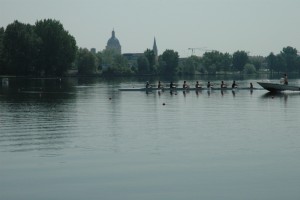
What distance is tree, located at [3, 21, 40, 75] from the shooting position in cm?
16450

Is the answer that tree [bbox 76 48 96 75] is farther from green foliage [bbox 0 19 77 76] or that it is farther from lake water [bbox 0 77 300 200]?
lake water [bbox 0 77 300 200]

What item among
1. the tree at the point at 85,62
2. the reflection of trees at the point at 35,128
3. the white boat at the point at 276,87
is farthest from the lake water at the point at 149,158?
the tree at the point at 85,62

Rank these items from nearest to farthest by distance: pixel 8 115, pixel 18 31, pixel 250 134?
1. pixel 250 134
2. pixel 8 115
3. pixel 18 31

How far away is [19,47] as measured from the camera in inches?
6516

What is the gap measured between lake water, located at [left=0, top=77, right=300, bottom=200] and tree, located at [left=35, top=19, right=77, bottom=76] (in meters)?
126

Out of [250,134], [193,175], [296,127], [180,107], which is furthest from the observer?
[180,107]

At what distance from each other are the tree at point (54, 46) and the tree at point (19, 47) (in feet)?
7.80

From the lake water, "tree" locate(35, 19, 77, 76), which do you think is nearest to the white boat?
the lake water

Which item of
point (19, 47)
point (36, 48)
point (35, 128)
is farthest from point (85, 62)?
point (35, 128)

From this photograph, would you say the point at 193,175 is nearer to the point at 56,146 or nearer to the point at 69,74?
the point at 56,146

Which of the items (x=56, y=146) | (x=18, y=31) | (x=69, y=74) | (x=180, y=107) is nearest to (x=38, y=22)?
(x=18, y=31)

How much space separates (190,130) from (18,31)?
137 metres

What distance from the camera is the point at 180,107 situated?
54312mm

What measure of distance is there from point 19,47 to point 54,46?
9.96 m
